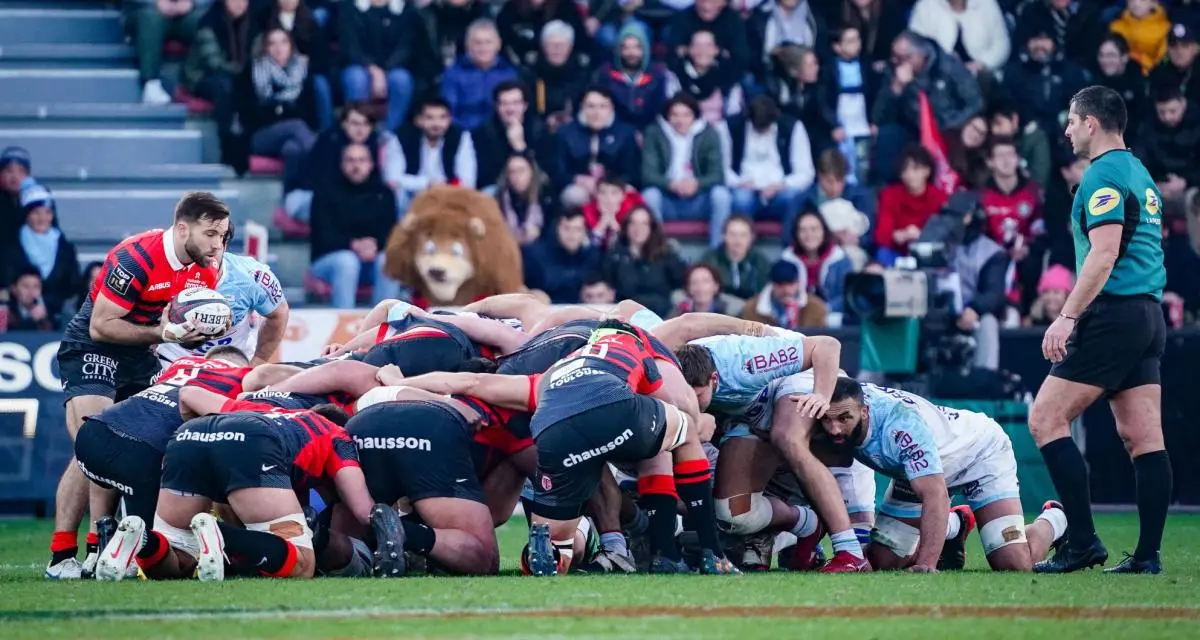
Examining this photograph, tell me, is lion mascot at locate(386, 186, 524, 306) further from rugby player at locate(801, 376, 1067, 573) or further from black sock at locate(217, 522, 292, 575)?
black sock at locate(217, 522, 292, 575)

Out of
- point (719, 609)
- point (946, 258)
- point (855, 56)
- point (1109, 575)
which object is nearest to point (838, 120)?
point (855, 56)

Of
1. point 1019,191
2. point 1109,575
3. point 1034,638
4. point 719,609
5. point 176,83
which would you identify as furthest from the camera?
point 176,83

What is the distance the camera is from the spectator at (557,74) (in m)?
15.9

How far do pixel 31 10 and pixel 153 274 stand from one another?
31.0ft

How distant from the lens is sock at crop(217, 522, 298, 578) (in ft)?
24.8

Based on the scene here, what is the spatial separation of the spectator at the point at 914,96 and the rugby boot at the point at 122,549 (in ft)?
32.7

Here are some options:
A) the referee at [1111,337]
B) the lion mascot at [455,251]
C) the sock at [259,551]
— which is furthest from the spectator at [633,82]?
the sock at [259,551]

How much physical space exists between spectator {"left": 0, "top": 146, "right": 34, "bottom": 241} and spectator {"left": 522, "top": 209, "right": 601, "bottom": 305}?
3.99m

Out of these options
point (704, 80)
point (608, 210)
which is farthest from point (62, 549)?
point (704, 80)

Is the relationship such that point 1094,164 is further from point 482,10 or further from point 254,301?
point 482,10

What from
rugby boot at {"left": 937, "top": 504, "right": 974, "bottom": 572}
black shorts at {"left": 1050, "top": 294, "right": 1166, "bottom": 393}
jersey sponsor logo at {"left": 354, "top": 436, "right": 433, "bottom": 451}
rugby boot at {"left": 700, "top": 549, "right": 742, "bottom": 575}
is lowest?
rugby boot at {"left": 937, "top": 504, "right": 974, "bottom": 572}

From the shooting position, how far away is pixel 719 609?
6453 millimetres

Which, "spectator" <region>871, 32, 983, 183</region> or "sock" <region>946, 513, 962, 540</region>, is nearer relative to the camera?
"sock" <region>946, 513, 962, 540</region>

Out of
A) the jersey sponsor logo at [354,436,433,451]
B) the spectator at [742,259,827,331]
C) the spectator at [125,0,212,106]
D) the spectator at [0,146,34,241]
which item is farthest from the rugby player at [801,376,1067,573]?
the spectator at [125,0,212,106]
